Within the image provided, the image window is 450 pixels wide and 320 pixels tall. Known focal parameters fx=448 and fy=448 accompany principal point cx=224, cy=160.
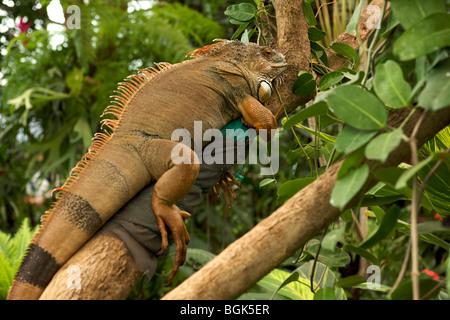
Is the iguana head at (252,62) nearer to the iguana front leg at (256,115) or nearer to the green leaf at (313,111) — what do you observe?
the iguana front leg at (256,115)

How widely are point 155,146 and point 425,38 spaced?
2.98 feet

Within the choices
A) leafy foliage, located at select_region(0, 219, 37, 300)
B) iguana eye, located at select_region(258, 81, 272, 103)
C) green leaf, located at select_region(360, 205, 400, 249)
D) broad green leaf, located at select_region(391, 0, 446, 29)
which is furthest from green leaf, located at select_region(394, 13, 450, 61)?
leafy foliage, located at select_region(0, 219, 37, 300)

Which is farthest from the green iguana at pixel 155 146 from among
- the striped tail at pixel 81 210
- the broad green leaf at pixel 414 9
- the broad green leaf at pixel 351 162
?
the broad green leaf at pixel 414 9

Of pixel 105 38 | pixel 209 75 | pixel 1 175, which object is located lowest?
pixel 1 175

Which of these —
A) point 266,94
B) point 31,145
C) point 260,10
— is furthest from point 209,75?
point 31,145

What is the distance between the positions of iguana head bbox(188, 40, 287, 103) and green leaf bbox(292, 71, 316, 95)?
0.45 feet

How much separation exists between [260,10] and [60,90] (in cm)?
288

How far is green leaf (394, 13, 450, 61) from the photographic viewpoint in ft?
2.56

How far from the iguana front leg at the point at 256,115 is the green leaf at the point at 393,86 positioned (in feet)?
2.51

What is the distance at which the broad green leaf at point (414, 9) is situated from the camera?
2.76 ft

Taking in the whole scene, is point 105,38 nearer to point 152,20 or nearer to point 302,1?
point 152,20

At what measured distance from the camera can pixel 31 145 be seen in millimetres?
4258
